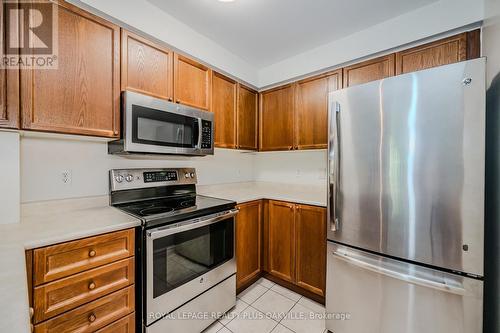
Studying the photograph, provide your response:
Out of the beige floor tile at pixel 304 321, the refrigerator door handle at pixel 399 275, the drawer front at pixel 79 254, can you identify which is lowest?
the beige floor tile at pixel 304 321

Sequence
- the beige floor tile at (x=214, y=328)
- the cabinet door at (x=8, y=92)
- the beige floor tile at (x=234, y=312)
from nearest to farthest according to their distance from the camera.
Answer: the cabinet door at (x=8, y=92) → the beige floor tile at (x=214, y=328) → the beige floor tile at (x=234, y=312)

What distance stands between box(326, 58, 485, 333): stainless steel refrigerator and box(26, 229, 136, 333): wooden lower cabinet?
4.41ft

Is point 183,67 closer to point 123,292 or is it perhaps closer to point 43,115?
point 43,115

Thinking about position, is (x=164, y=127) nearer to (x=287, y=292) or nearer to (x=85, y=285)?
(x=85, y=285)

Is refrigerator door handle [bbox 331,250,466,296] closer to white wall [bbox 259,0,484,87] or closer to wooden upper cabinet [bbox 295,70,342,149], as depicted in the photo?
wooden upper cabinet [bbox 295,70,342,149]

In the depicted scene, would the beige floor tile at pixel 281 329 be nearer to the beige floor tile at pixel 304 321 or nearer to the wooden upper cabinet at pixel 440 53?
the beige floor tile at pixel 304 321

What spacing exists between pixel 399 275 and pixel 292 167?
5.45 ft

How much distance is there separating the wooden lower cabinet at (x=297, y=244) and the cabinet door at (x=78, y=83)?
157 centimetres

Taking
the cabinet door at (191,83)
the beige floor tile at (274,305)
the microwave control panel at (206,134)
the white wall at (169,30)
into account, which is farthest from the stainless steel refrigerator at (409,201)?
the white wall at (169,30)

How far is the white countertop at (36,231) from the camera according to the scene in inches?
20.7

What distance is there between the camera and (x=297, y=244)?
1.99 meters

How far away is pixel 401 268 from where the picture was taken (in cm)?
124

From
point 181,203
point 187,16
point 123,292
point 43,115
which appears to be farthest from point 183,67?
point 123,292

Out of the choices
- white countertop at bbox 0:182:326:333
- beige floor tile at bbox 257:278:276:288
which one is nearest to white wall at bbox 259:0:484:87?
white countertop at bbox 0:182:326:333
